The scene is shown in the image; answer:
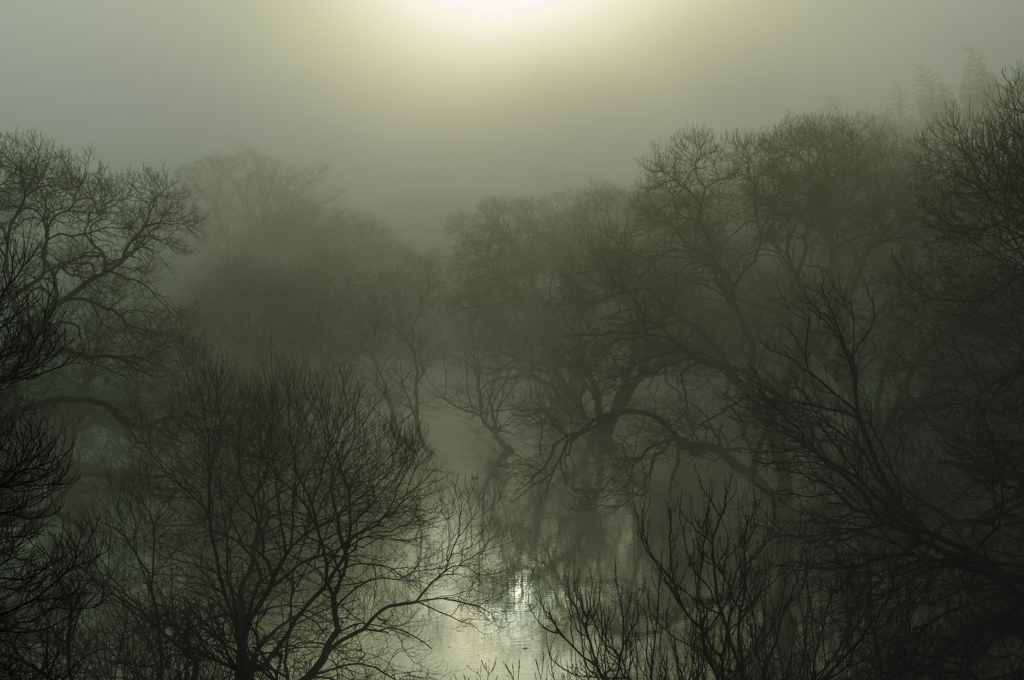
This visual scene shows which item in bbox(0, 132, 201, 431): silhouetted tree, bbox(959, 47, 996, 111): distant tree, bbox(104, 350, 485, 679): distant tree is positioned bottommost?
bbox(104, 350, 485, 679): distant tree

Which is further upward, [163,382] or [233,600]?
[163,382]

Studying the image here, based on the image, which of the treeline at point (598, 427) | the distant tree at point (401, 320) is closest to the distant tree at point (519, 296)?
the treeline at point (598, 427)

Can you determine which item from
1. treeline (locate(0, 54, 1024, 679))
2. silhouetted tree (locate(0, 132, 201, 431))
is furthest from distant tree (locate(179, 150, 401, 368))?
silhouetted tree (locate(0, 132, 201, 431))

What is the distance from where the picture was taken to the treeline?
780cm

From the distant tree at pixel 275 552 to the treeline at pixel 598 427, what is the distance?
0.10 meters

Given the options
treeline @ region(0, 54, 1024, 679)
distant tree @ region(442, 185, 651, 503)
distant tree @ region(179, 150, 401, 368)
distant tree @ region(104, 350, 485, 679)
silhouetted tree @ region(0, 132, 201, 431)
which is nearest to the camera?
treeline @ region(0, 54, 1024, 679)

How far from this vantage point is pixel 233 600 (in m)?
9.60

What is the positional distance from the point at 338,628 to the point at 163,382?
13.0 m

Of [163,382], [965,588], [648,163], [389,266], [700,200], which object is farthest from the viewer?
[389,266]

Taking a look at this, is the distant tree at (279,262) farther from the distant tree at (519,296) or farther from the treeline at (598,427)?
the distant tree at (519,296)

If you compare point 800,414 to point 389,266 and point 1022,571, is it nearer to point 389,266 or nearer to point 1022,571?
point 1022,571

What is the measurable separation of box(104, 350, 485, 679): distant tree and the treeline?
98 mm

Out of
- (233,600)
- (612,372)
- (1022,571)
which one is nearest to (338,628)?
(233,600)

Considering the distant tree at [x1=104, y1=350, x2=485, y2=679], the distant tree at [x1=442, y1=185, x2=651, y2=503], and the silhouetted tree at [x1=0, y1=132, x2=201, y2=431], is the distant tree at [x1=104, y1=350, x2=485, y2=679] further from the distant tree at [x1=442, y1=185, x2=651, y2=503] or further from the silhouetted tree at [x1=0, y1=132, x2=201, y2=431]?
the distant tree at [x1=442, y1=185, x2=651, y2=503]
